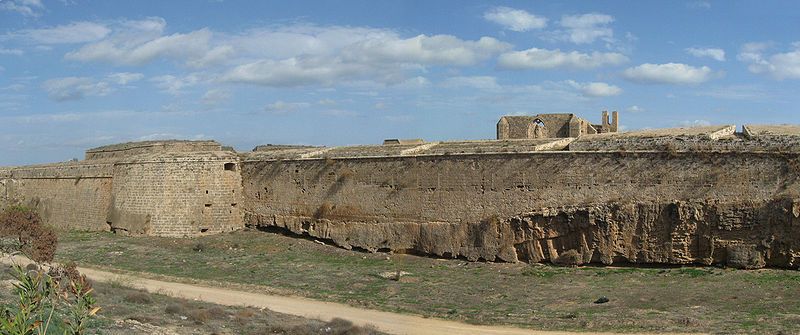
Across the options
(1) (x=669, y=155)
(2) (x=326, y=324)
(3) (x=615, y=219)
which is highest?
(1) (x=669, y=155)

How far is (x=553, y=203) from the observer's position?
18.3m

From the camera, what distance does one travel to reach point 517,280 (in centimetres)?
1723

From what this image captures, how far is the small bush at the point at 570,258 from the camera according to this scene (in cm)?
1788

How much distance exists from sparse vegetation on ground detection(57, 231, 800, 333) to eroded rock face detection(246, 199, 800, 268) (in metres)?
0.33

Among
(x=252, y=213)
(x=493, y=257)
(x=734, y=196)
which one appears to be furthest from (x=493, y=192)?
(x=252, y=213)

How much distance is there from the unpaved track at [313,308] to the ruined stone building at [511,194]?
4.87m

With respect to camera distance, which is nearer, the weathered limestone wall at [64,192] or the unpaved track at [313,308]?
the unpaved track at [313,308]

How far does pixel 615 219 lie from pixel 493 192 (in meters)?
3.18

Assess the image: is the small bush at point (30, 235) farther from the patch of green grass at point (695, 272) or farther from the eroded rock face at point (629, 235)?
the patch of green grass at point (695, 272)

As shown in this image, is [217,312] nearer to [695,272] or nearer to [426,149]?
[426,149]

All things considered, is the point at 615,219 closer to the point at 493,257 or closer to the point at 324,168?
the point at 493,257

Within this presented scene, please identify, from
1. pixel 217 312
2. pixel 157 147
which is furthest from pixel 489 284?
pixel 157 147

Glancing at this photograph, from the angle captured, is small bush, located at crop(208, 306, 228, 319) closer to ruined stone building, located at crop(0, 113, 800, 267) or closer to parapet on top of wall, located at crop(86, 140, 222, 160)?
ruined stone building, located at crop(0, 113, 800, 267)

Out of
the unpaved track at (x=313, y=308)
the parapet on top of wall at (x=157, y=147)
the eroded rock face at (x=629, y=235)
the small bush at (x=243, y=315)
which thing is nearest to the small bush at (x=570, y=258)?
the eroded rock face at (x=629, y=235)
